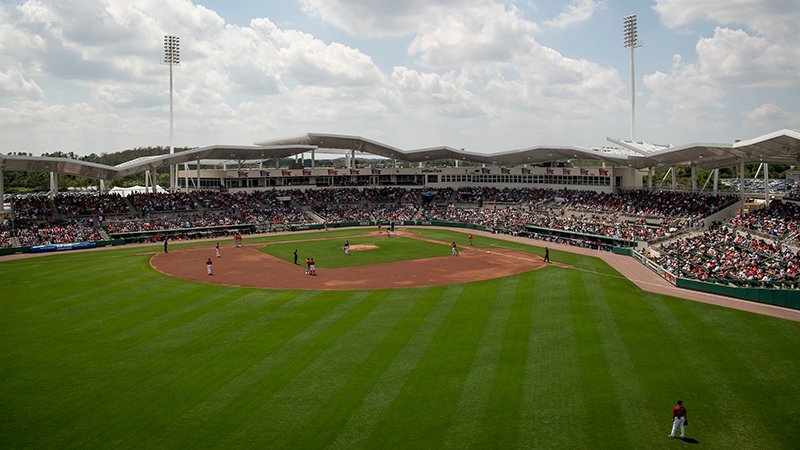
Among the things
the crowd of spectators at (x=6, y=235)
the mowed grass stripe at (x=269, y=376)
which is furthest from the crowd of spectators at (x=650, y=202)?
Answer: the crowd of spectators at (x=6, y=235)

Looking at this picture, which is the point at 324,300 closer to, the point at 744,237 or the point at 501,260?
the point at 501,260

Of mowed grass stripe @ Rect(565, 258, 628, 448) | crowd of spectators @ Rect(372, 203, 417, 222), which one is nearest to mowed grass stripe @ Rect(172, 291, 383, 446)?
mowed grass stripe @ Rect(565, 258, 628, 448)

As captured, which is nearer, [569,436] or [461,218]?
[569,436]

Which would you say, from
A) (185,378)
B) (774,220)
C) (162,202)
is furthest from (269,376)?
(162,202)

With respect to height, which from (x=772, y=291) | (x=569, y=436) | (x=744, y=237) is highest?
(x=744, y=237)

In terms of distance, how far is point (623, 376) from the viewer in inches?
610

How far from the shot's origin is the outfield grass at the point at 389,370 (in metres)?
12.4

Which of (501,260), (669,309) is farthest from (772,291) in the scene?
(501,260)

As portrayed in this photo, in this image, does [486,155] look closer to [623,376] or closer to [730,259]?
[730,259]

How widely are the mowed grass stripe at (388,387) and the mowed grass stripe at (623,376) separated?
21.5 ft

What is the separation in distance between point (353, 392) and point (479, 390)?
394cm

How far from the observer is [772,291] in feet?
76.5

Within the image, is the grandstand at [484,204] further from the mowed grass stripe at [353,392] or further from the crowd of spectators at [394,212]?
the mowed grass stripe at [353,392]

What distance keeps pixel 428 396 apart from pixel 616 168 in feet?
179
